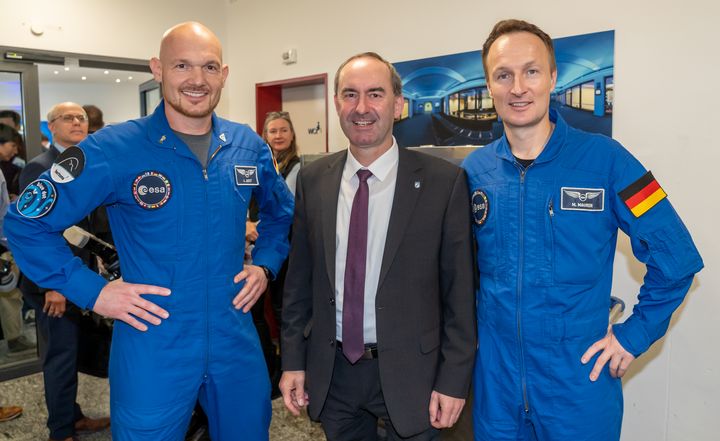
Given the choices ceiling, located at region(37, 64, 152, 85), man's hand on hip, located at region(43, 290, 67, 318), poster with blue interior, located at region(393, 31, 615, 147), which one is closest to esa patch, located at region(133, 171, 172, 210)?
man's hand on hip, located at region(43, 290, 67, 318)

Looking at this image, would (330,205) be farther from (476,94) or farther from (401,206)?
(476,94)

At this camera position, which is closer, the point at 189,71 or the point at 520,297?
the point at 520,297

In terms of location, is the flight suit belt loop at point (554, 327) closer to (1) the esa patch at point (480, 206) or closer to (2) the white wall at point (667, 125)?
(1) the esa patch at point (480, 206)

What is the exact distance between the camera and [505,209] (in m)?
1.57

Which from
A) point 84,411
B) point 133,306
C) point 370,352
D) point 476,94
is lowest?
Result: point 84,411

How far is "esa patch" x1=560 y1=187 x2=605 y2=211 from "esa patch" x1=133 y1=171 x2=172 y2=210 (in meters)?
1.19

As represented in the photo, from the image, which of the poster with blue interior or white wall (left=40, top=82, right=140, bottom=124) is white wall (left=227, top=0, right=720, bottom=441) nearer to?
the poster with blue interior

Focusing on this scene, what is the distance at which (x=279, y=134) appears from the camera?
4219 millimetres

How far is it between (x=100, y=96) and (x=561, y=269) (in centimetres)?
880

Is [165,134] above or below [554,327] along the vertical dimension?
above

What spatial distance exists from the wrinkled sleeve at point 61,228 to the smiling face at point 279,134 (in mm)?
2587

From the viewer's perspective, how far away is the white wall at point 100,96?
7758 mm

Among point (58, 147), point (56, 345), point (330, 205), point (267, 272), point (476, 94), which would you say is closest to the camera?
point (330, 205)

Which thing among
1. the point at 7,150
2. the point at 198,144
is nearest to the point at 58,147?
the point at 7,150
